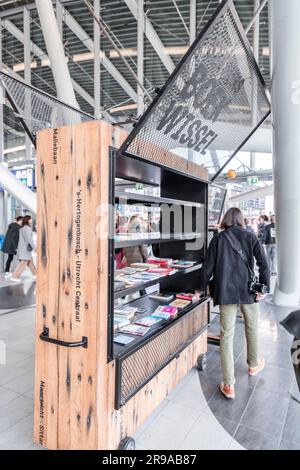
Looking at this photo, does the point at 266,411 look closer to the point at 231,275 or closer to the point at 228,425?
the point at 228,425

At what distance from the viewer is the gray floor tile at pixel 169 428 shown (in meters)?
2.07

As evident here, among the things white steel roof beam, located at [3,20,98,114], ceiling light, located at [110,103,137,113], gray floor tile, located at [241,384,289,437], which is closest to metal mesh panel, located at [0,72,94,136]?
gray floor tile, located at [241,384,289,437]

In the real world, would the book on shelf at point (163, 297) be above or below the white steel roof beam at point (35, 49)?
below

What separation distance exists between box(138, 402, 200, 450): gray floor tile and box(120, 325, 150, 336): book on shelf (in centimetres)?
65

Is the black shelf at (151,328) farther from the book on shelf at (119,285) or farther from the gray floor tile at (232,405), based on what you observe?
the gray floor tile at (232,405)

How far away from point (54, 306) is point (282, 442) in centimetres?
172

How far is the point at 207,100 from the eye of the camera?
2346mm

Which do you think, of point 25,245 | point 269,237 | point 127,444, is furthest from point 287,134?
point 25,245

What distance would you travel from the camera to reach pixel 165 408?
8.16ft

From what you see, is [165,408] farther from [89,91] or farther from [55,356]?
[89,91]

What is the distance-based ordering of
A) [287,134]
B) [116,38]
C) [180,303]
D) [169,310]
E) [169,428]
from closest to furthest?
1. [169,428]
2. [169,310]
3. [180,303]
4. [287,134]
5. [116,38]

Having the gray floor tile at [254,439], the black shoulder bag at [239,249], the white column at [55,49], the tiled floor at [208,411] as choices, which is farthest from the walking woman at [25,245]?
the gray floor tile at [254,439]

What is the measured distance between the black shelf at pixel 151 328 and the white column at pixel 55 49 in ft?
12.9

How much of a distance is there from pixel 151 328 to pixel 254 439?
0.98m
